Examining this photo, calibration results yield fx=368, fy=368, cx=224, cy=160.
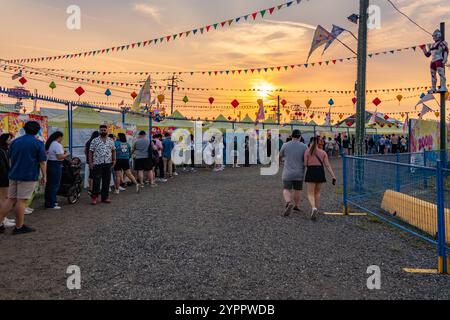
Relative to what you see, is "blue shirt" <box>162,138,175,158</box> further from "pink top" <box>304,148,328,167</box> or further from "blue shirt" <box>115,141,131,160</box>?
"pink top" <box>304,148,328,167</box>

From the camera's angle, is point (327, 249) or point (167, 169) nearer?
point (327, 249)

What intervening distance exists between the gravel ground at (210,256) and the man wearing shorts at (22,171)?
1.66 ft

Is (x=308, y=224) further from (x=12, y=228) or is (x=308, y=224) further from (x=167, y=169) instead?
(x=167, y=169)

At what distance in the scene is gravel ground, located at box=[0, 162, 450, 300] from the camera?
13.3ft

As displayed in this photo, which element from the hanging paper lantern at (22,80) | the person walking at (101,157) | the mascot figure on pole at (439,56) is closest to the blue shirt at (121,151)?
the person walking at (101,157)

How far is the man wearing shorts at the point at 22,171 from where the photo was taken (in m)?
6.16

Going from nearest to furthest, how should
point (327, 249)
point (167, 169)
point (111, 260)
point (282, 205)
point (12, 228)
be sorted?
point (111, 260), point (327, 249), point (12, 228), point (282, 205), point (167, 169)

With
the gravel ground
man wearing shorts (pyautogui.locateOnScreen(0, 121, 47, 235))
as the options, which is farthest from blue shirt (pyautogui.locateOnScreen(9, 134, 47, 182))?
the gravel ground

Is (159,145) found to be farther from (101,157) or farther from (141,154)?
(101,157)

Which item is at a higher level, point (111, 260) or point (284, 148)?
point (284, 148)

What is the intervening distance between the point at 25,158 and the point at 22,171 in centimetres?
22

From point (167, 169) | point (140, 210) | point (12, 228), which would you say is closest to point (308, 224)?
point (140, 210)

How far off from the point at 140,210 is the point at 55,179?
2.13m
